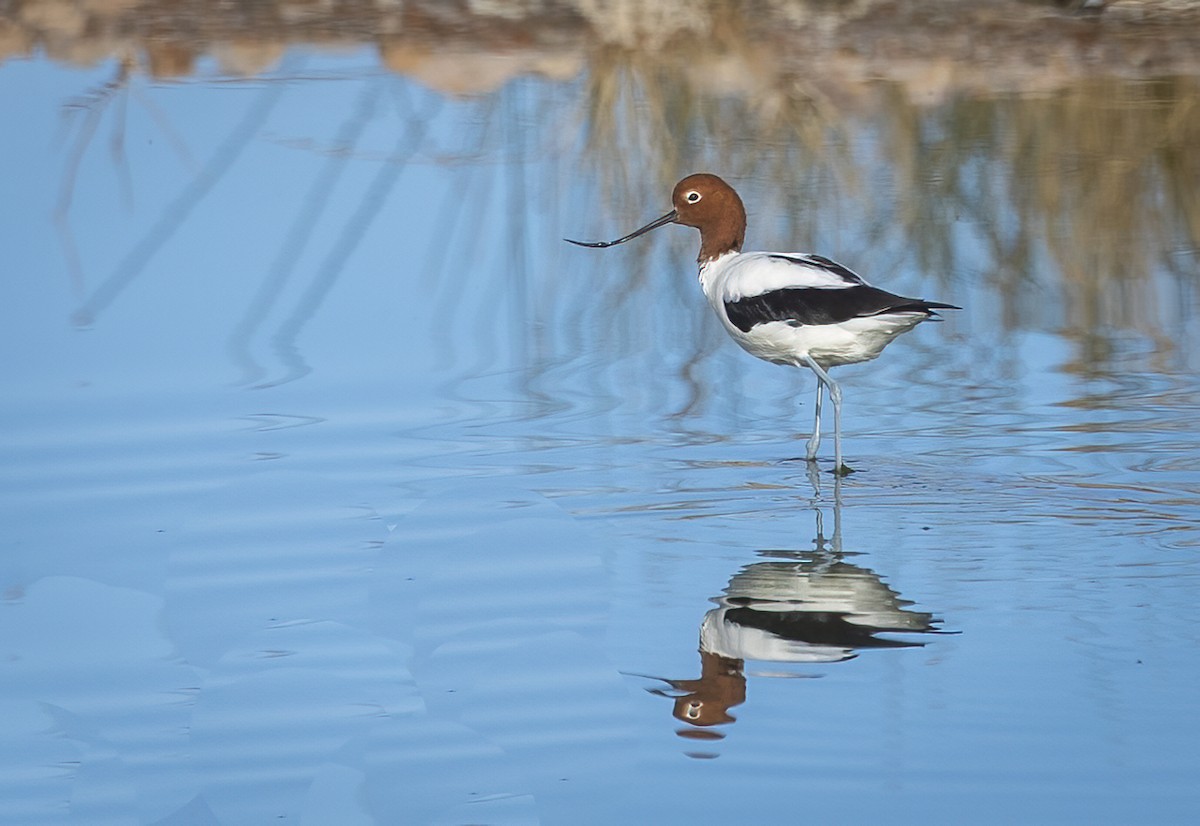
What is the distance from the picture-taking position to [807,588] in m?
4.83

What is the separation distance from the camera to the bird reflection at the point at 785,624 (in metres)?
4.16

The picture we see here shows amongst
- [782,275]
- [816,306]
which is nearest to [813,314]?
[816,306]

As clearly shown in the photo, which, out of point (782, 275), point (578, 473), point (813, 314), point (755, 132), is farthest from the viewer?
point (755, 132)

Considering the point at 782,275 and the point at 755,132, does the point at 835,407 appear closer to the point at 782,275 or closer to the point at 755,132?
the point at 782,275

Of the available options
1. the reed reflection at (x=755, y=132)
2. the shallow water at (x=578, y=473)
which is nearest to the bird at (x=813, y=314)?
the shallow water at (x=578, y=473)

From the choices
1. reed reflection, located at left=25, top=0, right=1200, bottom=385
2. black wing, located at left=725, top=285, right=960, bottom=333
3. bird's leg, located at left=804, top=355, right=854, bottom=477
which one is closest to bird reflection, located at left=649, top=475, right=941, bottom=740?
bird's leg, located at left=804, top=355, right=854, bottom=477

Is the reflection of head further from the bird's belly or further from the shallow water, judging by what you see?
the bird's belly

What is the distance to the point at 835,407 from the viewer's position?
624 centimetres

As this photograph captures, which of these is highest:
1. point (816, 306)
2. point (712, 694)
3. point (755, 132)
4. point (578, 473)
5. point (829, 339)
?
point (755, 132)

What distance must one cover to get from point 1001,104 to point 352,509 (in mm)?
6118

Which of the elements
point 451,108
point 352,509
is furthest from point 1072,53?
point 352,509

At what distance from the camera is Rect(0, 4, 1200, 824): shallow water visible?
3885 millimetres

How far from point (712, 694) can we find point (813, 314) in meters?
2.42

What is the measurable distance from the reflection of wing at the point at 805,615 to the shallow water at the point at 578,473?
0.6 inches
